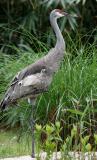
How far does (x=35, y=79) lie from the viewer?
717 centimetres

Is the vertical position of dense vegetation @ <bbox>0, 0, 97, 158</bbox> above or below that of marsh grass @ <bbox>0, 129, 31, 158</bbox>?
above

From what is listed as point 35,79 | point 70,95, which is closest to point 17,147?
point 70,95

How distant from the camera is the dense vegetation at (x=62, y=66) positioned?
724cm

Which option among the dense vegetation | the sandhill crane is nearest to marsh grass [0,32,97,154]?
the dense vegetation

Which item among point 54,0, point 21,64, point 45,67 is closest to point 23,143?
point 21,64

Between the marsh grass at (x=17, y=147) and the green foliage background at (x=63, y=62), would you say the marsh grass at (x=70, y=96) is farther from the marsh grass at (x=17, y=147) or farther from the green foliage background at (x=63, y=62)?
the marsh grass at (x=17, y=147)

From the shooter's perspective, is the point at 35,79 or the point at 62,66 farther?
the point at 62,66

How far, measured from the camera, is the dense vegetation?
7.24 m

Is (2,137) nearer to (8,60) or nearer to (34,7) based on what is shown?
(8,60)

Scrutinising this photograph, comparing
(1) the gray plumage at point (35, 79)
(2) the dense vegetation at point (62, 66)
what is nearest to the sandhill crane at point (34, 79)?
Result: (1) the gray plumage at point (35, 79)

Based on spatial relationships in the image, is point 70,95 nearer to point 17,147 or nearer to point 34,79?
point 34,79

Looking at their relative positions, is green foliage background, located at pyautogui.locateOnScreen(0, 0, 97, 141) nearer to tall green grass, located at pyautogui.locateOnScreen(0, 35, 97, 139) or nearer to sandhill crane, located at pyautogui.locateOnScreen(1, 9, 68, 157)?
tall green grass, located at pyautogui.locateOnScreen(0, 35, 97, 139)

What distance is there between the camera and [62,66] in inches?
320

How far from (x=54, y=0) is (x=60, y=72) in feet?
13.1
